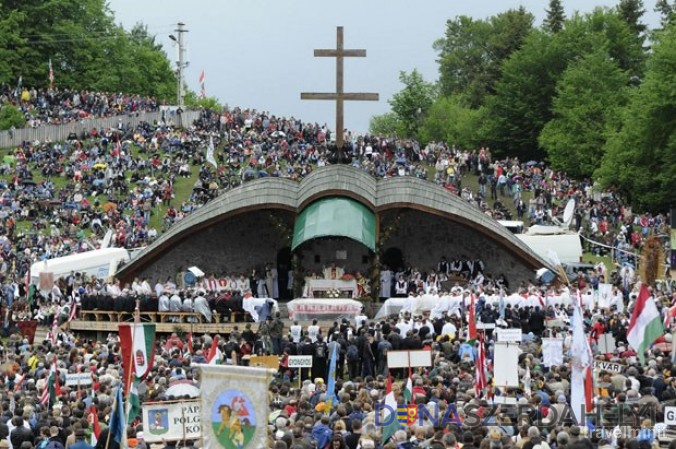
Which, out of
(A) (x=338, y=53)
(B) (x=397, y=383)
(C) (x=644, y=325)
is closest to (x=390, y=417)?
(B) (x=397, y=383)

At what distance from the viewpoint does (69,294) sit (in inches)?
1860

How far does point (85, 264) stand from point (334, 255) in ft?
26.0

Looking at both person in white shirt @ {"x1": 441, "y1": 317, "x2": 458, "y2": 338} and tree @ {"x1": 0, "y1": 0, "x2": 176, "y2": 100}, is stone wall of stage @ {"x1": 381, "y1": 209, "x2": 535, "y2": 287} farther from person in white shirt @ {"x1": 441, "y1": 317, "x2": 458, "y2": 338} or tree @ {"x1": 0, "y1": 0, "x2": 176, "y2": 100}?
tree @ {"x1": 0, "y1": 0, "x2": 176, "y2": 100}

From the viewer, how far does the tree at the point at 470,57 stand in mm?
114375

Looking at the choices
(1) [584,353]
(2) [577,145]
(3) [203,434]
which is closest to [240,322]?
(1) [584,353]

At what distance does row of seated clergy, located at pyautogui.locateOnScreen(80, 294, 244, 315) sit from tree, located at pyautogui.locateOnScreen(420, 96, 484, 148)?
190 ft

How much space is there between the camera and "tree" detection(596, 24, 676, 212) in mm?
71188

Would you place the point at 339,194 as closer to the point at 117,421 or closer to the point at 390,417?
the point at 390,417

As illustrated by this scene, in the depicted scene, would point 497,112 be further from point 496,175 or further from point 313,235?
point 313,235

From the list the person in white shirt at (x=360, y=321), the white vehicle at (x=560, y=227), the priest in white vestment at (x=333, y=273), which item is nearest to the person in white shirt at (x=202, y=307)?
the person in white shirt at (x=360, y=321)

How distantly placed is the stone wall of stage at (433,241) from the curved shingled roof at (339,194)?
96 cm

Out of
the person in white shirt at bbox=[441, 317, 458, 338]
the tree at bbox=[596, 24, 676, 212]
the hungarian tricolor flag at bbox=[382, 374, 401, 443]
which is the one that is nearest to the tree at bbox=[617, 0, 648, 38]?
the tree at bbox=[596, 24, 676, 212]

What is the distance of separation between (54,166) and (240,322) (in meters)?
27.9

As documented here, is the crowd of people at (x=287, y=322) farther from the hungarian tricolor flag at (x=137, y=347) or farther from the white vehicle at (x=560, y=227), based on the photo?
the white vehicle at (x=560, y=227)
